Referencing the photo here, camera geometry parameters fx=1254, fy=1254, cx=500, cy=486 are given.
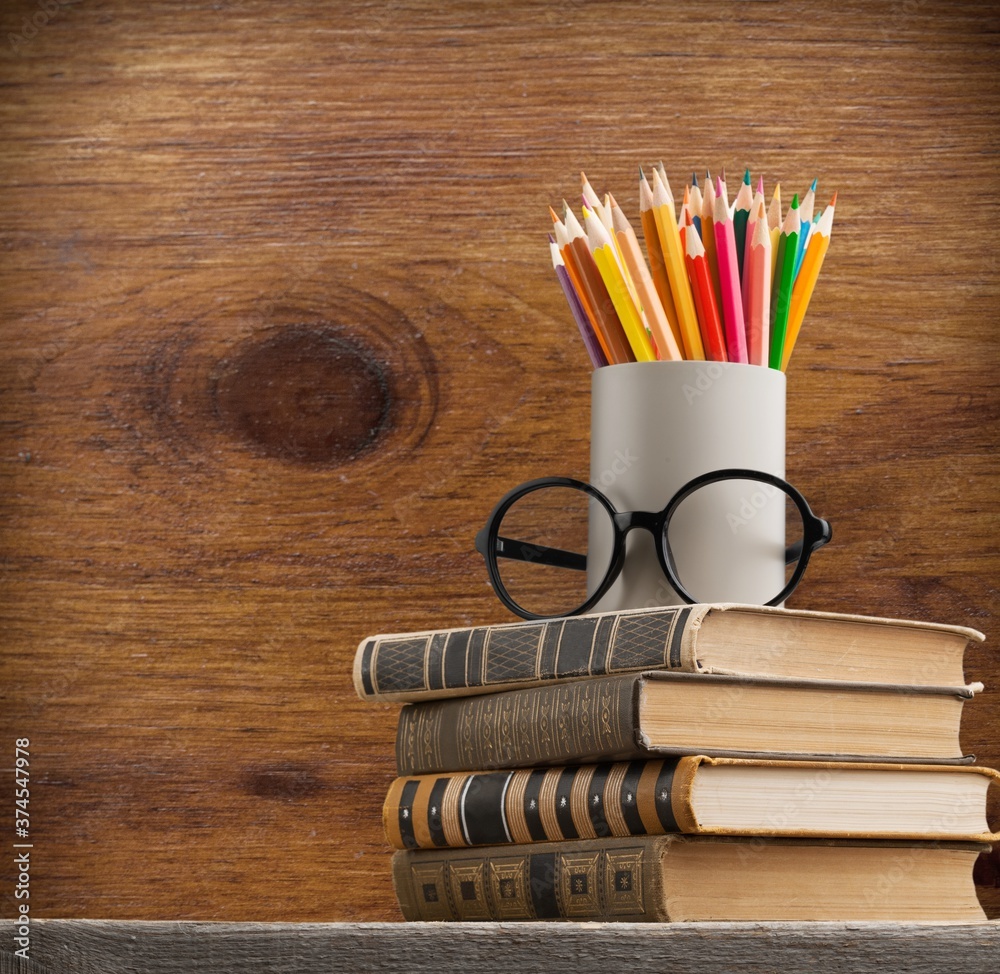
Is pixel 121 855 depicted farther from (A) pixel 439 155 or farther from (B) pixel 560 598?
(A) pixel 439 155

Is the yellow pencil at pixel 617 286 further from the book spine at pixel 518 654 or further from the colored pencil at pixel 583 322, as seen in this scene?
the book spine at pixel 518 654

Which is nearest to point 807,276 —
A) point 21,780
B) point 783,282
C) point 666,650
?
point 783,282

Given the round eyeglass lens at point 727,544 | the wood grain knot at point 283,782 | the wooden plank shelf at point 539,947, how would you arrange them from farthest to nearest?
1. the wood grain knot at point 283,782
2. the round eyeglass lens at point 727,544
3. the wooden plank shelf at point 539,947

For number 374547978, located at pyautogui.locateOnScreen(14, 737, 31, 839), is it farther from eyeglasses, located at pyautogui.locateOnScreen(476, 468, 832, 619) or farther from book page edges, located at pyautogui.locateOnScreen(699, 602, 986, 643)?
book page edges, located at pyautogui.locateOnScreen(699, 602, 986, 643)

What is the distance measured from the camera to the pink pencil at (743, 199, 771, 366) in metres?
0.68

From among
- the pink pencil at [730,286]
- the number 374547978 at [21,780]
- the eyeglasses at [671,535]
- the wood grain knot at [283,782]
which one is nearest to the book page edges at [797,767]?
the eyeglasses at [671,535]

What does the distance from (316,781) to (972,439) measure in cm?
50

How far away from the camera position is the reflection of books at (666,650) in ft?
1.82

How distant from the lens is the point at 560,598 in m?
0.69

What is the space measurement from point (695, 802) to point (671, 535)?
0.16 metres

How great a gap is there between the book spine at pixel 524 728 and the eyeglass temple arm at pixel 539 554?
0.10 metres

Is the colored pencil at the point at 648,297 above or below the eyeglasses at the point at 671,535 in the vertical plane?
above

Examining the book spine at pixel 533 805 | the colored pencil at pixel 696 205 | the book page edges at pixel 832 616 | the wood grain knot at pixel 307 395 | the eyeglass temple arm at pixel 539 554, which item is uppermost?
the colored pencil at pixel 696 205

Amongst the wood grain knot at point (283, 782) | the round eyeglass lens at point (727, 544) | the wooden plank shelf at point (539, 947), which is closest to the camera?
the wooden plank shelf at point (539, 947)
